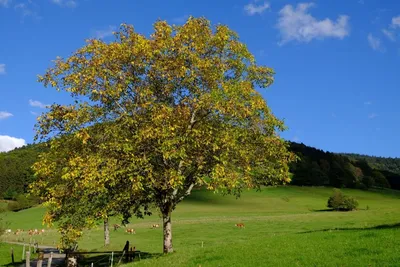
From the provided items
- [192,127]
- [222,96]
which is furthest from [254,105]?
[192,127]

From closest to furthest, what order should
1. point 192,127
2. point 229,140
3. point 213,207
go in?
1. point 229,140
2. point 192,127
3. point 213,207

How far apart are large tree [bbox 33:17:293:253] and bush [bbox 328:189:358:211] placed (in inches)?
3422

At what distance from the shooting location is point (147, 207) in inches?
1443

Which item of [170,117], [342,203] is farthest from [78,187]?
[342,203]

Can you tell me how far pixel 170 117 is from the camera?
30156 mm

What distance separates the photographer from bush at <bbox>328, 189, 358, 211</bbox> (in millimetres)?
114562

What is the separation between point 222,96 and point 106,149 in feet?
29.8

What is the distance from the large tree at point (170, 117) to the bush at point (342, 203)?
8691 centimetres

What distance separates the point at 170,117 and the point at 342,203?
Answer: 96816mm

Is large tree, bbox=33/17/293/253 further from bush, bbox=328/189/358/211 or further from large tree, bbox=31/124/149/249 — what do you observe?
bush, bbox=328/189/358/211

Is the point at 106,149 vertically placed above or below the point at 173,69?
below

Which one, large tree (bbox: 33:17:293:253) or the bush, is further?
the bush

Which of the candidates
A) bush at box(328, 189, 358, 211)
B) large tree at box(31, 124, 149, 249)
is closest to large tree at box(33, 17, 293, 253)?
large tree at box(31, 124, 149, 249)

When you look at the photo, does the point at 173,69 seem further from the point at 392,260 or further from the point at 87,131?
the point at 392,260
